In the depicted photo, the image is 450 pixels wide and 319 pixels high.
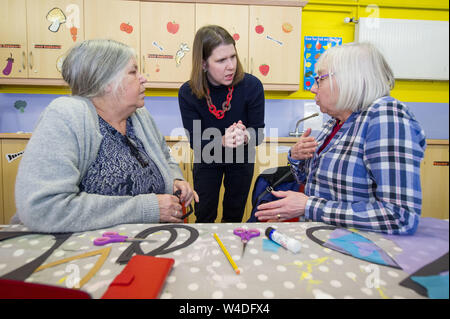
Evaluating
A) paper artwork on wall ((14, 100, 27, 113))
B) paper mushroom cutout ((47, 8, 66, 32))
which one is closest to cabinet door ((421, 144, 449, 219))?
paper mushroom cutout ((47, 8, 66, 32))

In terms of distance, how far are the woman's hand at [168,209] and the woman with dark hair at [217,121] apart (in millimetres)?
559

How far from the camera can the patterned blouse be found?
2.57 feet

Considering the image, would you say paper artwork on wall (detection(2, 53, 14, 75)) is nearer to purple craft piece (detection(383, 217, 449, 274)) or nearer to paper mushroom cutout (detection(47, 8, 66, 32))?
paper mushroom cutout (detection(47, 8, 66, 32))

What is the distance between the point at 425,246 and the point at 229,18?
235cm

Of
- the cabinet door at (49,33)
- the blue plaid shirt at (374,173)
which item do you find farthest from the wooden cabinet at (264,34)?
the blue plaid shirt at (374,173)

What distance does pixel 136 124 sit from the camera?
0.96m

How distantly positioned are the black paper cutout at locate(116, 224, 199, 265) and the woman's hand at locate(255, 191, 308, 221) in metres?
0.24

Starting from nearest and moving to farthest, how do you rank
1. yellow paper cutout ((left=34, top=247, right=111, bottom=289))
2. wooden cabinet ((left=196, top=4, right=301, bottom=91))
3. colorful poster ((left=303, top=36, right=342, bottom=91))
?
1. yellow paper cutout ((left=34, top=247, right=111, bottom=289))
2. wooden cabinet ((left=196, top=4, right=301, bottom=91))
3. colorful poster ((left=303, top=36, right=342, bottom=91))

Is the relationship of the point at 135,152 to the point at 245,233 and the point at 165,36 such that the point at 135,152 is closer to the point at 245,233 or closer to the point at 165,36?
the point at 245,233

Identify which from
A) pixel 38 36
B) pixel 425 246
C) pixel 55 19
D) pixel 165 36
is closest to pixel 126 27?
pixel 165 36

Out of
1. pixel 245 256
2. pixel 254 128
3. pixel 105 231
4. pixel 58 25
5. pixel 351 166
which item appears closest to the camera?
pixel 245 256

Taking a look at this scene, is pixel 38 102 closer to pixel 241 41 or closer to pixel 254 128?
pixel 241 41
